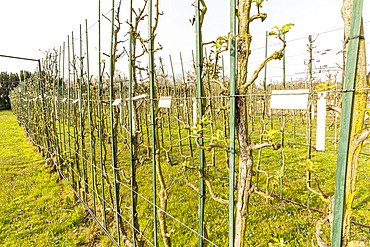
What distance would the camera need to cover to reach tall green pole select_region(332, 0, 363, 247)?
0.56 meters

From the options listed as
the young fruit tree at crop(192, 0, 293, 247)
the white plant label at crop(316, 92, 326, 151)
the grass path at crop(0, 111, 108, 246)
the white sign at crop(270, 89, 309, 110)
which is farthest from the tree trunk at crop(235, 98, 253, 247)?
the grass path at crop(0, 111, 108, 246)


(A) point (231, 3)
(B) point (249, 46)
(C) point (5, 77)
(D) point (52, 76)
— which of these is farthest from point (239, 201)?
(C) point (5, 77)

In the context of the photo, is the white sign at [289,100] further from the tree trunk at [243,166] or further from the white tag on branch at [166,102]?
the white tag on branch at [166,102]

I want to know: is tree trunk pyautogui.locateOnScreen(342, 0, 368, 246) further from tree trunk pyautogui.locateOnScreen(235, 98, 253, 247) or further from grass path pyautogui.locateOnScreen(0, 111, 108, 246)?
grass path pyautogui.locateOnScreen(0, 111, 108, 246)

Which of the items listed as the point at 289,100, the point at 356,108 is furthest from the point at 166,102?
the point at 356,108

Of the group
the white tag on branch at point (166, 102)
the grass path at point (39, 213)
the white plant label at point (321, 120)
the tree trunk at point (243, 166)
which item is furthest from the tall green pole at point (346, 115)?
the grass path at point (39, 213)

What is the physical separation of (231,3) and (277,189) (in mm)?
3700

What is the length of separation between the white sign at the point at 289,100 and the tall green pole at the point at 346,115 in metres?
0.11

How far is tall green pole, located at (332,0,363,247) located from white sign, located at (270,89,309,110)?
0.11 metres

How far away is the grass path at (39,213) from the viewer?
275 cm

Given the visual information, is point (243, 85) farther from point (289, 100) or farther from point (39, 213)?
point (39, 213)

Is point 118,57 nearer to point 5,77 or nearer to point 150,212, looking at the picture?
point 150,212

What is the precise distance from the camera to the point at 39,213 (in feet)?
11.0

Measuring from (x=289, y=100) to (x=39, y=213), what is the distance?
432 centimetres
